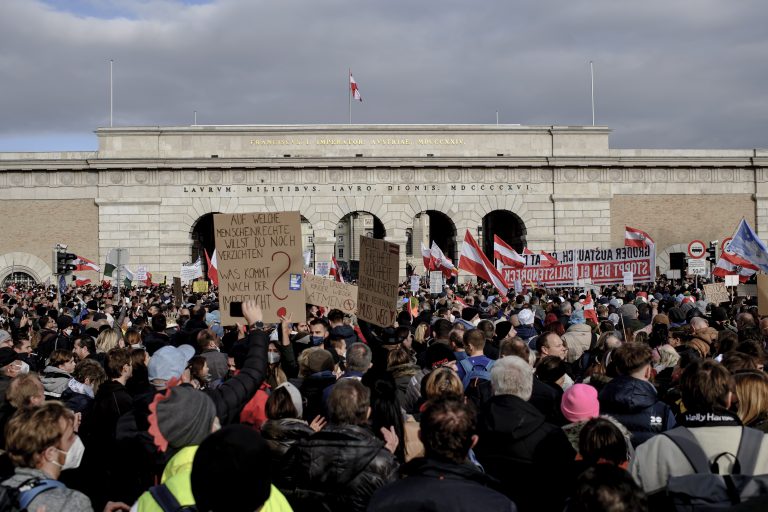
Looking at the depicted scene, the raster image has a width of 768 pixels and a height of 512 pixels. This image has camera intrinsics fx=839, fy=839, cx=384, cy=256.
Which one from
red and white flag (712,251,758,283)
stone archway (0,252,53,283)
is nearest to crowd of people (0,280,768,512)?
red and white flag (712,251,758,283)

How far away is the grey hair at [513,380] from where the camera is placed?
5828 millimetres

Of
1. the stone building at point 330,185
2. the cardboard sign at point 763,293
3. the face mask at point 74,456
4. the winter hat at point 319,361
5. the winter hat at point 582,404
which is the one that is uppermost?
the stone building at point 330,185

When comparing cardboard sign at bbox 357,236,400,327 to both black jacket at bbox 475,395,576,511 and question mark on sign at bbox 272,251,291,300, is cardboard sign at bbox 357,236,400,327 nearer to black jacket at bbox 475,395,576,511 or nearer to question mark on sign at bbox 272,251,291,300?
question mark on sign at bbox 272,251,291,300

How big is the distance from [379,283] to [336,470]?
5.15m

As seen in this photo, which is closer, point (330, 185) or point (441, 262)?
point (441, 262)

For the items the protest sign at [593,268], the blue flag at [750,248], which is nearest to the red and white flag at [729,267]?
the protest sign at [593,268]

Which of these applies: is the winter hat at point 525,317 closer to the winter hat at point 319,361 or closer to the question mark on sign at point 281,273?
the question mark on sign at point 281,273

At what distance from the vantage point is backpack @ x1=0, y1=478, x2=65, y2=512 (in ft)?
13.9

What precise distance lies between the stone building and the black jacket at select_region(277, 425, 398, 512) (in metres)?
39.9

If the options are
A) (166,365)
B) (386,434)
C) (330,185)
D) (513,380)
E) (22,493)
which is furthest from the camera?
(330,185)

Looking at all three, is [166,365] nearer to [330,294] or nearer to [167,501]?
[167,501]

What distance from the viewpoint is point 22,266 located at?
4466cm

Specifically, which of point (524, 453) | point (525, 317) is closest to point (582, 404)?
point (524, 453)

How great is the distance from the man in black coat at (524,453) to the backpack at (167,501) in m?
2.29
